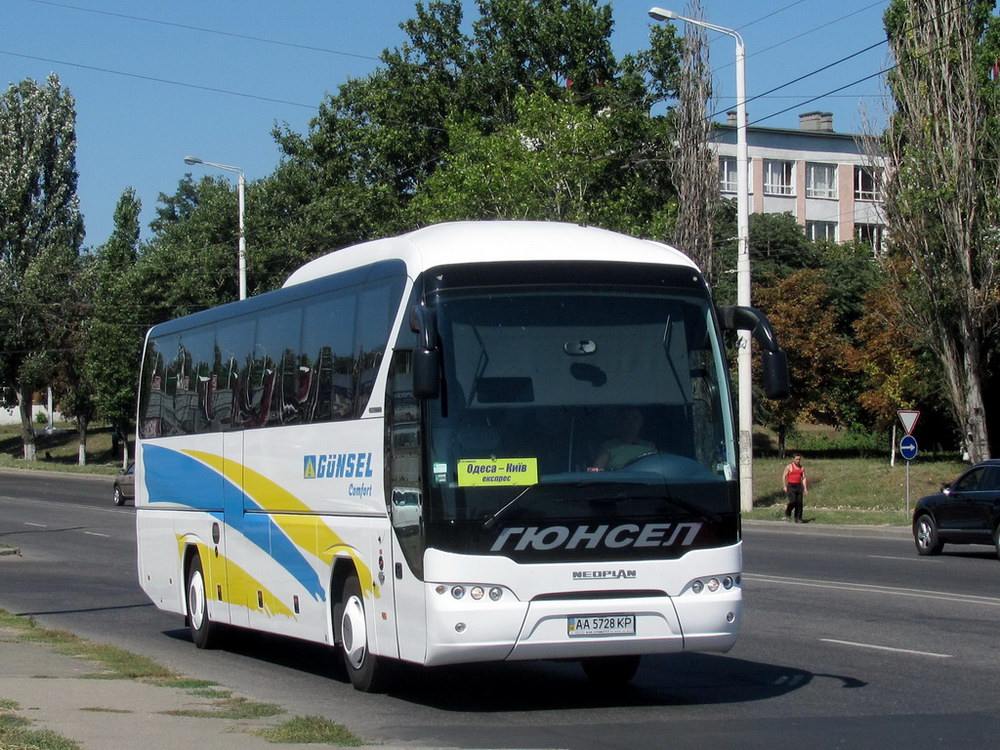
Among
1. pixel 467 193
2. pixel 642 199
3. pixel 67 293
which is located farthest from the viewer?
pixel 67 293

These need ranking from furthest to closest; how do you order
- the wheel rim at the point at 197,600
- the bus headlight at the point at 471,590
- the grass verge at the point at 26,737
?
the wheel rim at the point at 197,600 → the bus headlight at the point at 471,590 → the grass verge at the point at 26,737

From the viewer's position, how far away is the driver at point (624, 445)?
9875 mm

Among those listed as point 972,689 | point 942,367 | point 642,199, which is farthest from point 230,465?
point 642,199

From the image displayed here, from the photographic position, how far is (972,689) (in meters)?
10.5

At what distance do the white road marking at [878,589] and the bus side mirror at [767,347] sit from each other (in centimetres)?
704

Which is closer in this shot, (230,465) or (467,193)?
(230,465)

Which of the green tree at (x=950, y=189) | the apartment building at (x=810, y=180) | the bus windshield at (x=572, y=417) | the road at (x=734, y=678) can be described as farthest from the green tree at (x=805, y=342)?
the bus windshield at (x=572, y=417)

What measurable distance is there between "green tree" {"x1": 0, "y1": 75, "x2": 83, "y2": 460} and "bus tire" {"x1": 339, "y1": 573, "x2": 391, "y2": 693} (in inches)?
2772

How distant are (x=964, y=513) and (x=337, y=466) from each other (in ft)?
50.9

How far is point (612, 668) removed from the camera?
11.2 m

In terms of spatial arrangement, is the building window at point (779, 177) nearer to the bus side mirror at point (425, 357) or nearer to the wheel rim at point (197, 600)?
the wheel rim at point (197, 600)

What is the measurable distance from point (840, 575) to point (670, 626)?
1125 centimetres

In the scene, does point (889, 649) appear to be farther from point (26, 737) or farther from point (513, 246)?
point (26, 737)

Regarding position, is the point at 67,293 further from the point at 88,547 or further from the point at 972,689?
the point at 972,689
